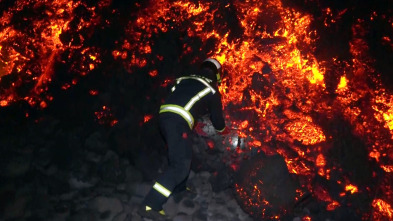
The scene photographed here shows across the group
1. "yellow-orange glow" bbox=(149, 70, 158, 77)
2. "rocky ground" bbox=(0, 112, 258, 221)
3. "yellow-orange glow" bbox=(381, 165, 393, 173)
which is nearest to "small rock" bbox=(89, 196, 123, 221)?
"rocky ground" bbox=(0, 112, 258, 221)

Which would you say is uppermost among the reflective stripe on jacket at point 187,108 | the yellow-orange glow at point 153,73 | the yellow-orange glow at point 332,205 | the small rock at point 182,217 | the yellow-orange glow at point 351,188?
the reflective stripe on jacket at point 187,108

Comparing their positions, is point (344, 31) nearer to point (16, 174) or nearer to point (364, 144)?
point (364, 144)

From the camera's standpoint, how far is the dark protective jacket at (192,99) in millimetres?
3762

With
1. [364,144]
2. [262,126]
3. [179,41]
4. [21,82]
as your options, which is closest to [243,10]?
[179,41]

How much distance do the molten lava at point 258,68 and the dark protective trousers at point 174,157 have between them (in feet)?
3.94

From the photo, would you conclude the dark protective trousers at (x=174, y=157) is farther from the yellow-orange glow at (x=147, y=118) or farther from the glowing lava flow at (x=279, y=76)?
the glowing lava flow at (x=279, y=76)

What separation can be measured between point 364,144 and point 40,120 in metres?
5.43

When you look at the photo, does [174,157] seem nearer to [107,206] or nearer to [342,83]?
[107,206]

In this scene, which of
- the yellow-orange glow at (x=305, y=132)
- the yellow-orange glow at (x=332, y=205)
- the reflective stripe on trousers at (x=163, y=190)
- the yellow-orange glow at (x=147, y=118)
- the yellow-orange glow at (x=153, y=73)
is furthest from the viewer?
the yellow-orange glow at (x=153, y=73)

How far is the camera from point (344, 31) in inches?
177

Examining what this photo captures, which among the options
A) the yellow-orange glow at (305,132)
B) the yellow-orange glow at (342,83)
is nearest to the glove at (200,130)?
the yellow-orange glow at (305,132)

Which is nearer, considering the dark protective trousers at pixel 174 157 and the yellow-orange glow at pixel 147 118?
the dark protective trousers at pixel 174 157

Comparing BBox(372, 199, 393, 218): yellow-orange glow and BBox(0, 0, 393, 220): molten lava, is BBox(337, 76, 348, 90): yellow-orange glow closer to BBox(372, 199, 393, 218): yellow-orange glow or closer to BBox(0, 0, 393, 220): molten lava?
BBox(0, 0, 393, 220): molten lava

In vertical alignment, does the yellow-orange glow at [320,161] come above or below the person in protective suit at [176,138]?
below
